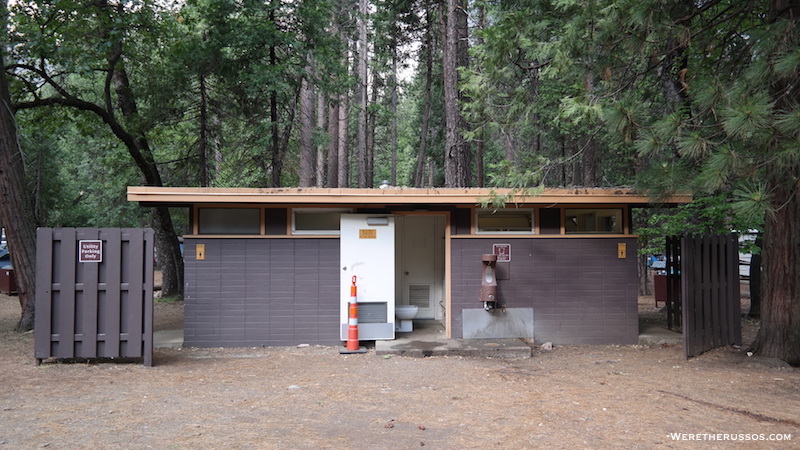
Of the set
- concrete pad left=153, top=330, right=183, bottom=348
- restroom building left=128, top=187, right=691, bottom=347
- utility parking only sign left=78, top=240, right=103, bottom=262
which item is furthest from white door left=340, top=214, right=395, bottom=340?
utility parking only sign left=78, top=240, right=103, bottom=262

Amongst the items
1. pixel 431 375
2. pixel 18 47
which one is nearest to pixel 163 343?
pixel 431 375

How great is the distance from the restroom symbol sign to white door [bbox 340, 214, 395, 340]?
1.67 m

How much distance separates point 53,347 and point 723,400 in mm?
7656

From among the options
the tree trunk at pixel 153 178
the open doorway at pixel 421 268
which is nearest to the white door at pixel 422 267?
the open doorway at pixel 421 268

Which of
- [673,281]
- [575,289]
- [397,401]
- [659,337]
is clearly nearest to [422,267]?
[575,289]

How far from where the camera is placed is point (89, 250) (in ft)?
22.5

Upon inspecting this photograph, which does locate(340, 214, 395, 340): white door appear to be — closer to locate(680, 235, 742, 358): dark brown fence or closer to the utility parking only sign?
the utility parking only sign

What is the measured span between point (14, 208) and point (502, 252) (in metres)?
8.37

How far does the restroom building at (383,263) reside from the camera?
836 cm

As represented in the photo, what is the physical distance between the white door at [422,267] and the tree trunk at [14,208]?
6.54 meters

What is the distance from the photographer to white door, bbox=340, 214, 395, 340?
850 centimetres

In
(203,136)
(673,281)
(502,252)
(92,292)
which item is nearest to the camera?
(92,292)

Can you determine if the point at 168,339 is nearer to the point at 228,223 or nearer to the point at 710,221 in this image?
the point at 228,223

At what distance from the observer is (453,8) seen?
12156 millimetres
